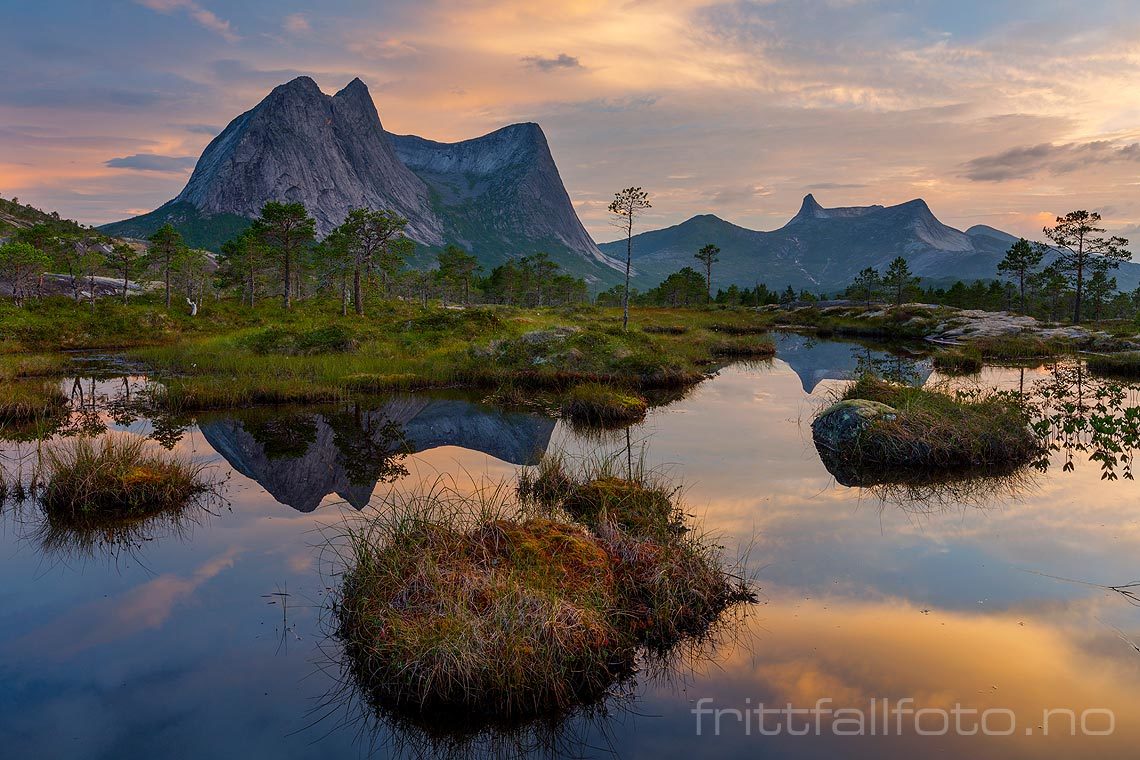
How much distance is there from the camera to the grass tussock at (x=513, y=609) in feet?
23.8

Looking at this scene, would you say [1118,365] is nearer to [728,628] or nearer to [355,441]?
[728,628]

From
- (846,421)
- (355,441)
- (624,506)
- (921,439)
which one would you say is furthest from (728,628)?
(355,441)

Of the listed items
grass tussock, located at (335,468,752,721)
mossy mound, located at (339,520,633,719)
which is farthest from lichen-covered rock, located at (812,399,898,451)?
mossy mound, located at (339,520,633,719)

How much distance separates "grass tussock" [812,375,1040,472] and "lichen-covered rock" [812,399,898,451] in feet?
0.10

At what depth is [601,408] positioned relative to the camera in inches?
984

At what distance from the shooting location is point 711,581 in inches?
390

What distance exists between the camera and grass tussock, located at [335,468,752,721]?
7242 millimetres

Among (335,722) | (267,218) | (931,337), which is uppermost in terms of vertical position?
(267,218)

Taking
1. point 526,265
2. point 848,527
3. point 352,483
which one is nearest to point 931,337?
point 848,527

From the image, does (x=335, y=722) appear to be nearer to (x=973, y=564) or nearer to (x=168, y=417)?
(x=973, y=564)

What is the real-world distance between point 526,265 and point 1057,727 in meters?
131

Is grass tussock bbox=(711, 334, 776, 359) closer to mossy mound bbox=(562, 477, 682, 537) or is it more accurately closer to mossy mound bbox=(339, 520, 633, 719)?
mossy mound bbox=(562, 477, 682, 537)

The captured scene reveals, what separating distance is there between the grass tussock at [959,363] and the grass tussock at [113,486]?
4033 centimetres

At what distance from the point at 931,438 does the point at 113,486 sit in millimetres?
21057
